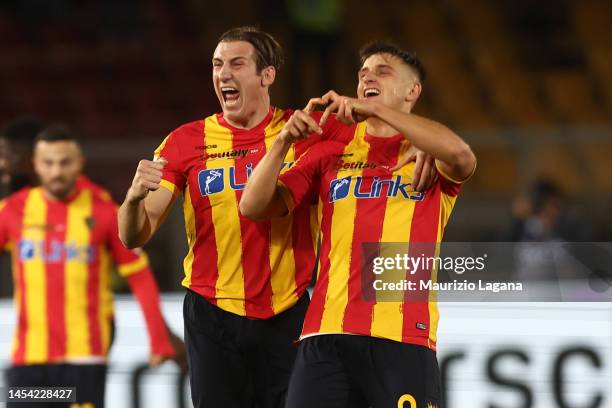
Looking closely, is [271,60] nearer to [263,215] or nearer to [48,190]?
[263,215]

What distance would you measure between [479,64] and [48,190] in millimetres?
7567

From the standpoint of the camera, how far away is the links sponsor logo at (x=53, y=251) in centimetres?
525

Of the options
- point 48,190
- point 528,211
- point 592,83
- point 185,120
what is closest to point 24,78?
point 185,120

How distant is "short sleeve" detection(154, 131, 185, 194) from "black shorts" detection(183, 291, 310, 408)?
45 centimetres

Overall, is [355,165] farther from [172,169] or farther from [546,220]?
[546,220]

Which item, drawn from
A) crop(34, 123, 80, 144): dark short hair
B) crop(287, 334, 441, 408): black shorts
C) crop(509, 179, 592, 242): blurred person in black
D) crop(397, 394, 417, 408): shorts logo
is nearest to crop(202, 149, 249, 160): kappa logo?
crop(287, 334, 441, 408): black shorts

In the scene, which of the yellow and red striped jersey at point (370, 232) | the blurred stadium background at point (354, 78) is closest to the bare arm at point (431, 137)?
the yellow and red striped jersey at point (370, 232)

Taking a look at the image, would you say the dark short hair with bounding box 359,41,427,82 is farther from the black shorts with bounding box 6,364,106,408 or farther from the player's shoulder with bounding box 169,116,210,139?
the black shorts with bounding box 6,364,106,408

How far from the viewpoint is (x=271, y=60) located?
A: 4250 millimetres

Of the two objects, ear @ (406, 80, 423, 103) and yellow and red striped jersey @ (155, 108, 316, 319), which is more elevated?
ear @ (406, 80, 423, 103)

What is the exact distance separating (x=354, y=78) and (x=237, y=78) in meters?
8.65

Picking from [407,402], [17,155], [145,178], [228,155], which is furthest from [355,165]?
[17,155]

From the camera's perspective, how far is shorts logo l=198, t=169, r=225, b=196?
4.16 m

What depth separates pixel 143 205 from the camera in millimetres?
3873
